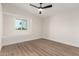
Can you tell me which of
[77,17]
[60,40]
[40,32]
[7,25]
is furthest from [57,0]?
[40,32]

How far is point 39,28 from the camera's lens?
7.03 meters

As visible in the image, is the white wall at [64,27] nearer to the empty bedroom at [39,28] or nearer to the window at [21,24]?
the empty bedroom at [39,28]

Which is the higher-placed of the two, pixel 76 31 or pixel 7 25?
pixel 7 25

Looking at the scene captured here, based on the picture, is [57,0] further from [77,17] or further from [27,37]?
[27,37]

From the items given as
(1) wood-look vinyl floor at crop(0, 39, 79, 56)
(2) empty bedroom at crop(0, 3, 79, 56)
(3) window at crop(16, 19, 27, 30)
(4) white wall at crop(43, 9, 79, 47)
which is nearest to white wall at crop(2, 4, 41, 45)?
(2) empty bedroom at crop(0, 3, 79, 56)

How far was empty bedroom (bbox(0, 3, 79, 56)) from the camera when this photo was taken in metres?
3.85

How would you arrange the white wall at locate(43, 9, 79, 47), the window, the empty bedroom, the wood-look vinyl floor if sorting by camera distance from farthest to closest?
the window → the white wall at locate(43, 9, 79, 47) → the empty bedroom → the wood-look vinyl floor

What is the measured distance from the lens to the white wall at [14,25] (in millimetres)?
4520

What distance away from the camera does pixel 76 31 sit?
436 centimetres

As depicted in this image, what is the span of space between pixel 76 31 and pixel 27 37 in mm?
3475

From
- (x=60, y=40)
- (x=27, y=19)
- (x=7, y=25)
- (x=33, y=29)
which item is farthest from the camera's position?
(x=33, y=29)

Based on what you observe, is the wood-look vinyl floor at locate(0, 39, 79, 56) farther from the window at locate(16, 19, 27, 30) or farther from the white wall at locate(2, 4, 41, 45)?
the window at locate(16, 19, 27, 30)

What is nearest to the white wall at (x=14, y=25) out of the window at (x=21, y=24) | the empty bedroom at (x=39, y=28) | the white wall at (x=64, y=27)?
the empty bedroom at (x=39, y=28)

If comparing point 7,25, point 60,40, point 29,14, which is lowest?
point 60,40
